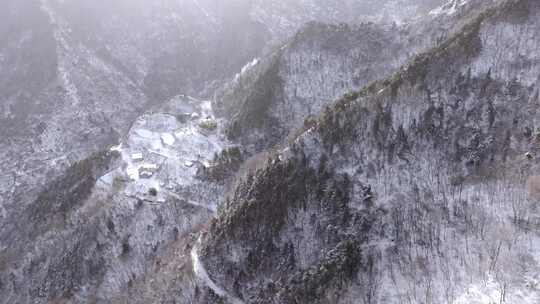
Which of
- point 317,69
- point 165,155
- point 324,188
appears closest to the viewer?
point 324,188

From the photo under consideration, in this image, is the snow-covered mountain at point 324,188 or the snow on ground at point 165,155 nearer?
the snow-covered mountain at point 324,188

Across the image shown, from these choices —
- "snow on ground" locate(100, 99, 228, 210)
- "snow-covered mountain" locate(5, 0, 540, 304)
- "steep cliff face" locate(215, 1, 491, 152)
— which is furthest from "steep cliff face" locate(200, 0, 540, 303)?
"steep cliff face" locate(215, 1, 491, 152)

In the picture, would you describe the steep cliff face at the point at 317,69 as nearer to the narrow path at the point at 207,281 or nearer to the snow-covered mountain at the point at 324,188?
the snow-covered mountain at the point at 324,188

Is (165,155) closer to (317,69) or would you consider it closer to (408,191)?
(317,69)

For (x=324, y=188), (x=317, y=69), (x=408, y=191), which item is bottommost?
(x=324, y=188)

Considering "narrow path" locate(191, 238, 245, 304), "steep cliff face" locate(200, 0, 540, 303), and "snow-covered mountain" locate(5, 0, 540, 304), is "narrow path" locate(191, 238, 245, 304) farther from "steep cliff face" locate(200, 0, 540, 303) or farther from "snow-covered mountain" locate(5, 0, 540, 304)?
"steep cliff face" locate(200, 0, 540, 303)

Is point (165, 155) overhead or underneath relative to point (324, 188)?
underneath

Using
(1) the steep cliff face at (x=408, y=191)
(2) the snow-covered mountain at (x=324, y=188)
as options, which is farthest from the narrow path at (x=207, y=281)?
(1) the steep cliff face at (x=408, y=191)

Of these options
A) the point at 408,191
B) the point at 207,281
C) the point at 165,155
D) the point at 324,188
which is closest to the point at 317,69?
the point at 165,155

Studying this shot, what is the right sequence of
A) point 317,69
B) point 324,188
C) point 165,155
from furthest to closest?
point 317,69 → point 165,155 → point 324,188
